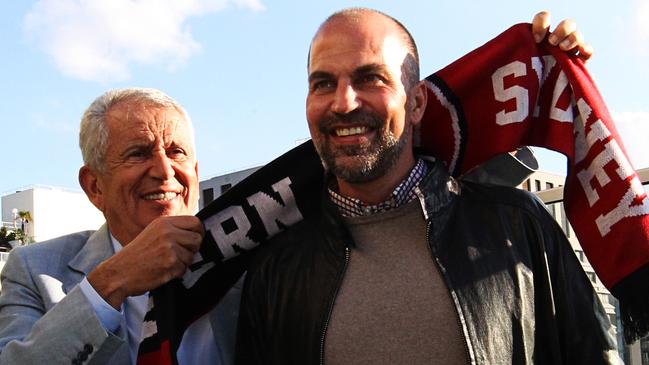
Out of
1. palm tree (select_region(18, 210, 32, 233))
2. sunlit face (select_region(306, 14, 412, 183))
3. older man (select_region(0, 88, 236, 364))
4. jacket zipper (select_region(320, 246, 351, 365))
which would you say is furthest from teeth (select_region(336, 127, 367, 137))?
palm tree (select_region(18, 210, 32, 233))

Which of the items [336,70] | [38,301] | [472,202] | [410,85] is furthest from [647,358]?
[38,301]

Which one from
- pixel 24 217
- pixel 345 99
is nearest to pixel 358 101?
pixel 345 99

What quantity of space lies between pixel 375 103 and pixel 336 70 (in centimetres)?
19

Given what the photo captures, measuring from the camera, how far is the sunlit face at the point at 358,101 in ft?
9.62

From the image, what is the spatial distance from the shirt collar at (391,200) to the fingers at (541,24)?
738 millimetres

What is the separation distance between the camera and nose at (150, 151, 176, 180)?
3.52m

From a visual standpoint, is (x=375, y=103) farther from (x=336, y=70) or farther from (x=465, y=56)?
(x=465, y=56)

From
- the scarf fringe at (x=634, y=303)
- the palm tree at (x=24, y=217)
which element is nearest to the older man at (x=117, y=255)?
the scarf fringe at (x=634, y=303)

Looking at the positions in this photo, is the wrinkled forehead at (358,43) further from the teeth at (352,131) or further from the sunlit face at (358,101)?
the teeth at (352,131)

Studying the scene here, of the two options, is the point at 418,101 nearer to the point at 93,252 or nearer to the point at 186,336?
the point at 186,336

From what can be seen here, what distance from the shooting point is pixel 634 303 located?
116 inches

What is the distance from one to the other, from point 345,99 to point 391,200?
1.36 feet

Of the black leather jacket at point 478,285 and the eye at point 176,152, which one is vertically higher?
the eye at point 176,152

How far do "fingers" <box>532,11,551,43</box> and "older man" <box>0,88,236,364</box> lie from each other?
1.55 m
